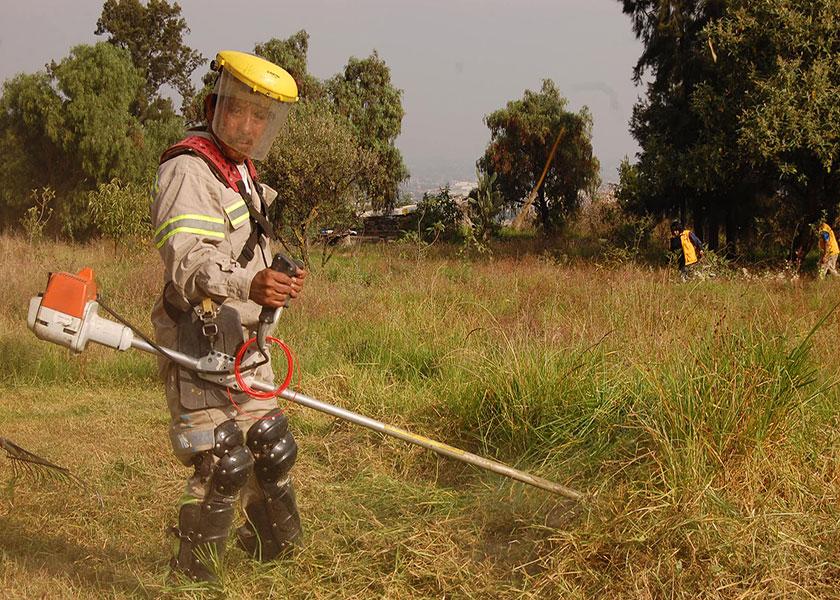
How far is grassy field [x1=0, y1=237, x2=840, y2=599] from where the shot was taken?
305cm

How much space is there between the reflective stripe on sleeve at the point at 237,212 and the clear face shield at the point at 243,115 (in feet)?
0.67

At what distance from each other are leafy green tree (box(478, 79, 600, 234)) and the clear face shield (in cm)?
2543

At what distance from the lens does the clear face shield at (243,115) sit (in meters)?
2.96

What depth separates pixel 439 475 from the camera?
4.40m

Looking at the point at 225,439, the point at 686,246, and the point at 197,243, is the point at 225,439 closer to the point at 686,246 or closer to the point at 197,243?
the point at 197,243

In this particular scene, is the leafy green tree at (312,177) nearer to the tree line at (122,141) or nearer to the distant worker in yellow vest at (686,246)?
the tree line at (122,141)

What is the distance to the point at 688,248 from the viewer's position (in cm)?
1315

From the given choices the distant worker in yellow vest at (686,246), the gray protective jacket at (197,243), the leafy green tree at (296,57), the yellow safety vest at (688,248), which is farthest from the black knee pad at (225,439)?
the leafy green tree at (296,57)

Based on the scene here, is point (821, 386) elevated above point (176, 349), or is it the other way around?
point (821, 386)

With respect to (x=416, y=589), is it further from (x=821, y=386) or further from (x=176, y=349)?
(x=821, y=386)

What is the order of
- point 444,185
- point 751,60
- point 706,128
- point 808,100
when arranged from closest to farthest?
point 808,100
point 751,60
point 706,128
point 444,185

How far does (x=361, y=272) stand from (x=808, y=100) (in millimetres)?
9460

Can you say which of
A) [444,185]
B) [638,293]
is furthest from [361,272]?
[444,185]

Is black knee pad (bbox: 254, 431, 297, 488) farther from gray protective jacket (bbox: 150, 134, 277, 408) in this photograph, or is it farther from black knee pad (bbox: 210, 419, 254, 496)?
gray protective jacket (bbox: 150, 134, 277, 408)
